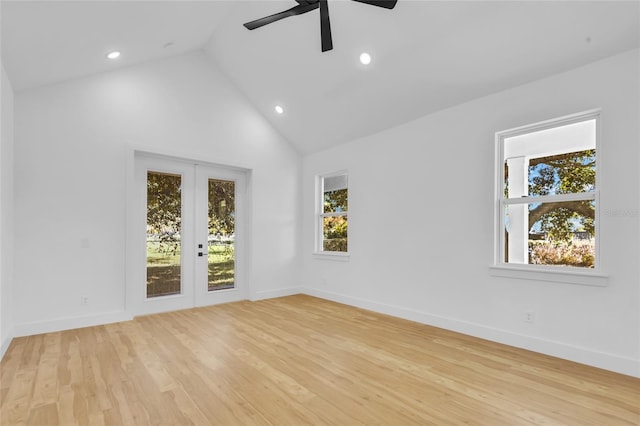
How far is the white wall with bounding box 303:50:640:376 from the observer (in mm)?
2896

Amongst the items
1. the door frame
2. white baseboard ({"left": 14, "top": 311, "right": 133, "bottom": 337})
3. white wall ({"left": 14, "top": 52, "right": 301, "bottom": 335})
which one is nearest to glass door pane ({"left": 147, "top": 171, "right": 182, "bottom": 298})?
the door frame

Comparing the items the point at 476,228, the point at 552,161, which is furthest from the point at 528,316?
the point at 552,161

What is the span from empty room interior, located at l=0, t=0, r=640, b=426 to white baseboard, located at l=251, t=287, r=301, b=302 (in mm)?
42

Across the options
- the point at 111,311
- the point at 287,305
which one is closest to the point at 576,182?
the point at 287,305

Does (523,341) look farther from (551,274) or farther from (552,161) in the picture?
(552,161)

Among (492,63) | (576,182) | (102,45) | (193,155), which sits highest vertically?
(102,45)

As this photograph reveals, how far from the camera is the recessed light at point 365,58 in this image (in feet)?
13.1

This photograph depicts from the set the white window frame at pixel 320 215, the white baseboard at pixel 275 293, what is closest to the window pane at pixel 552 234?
the white window frame at pixel 320 215

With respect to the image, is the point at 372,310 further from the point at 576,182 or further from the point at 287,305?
the point at 576,182

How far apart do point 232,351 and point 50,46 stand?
349 cm

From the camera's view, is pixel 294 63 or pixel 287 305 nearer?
pixel 294 63

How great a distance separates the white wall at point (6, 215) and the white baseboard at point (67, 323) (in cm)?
→ 16

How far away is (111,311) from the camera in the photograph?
439 centimetres

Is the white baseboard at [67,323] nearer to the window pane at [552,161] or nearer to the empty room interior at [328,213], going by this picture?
the empty room interior at [328,213]
